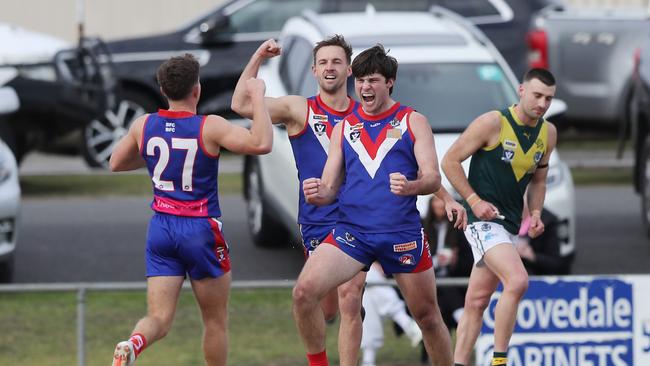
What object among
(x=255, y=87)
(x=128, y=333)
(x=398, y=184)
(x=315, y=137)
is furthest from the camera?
(x=128, y=333)

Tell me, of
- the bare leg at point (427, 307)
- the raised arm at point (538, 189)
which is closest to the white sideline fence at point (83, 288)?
the raised arm at point (538, 189)

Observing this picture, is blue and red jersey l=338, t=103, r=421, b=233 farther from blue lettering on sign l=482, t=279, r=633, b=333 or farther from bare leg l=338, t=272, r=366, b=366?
blue lettering on sign l=482, t=279, r=633, b=333

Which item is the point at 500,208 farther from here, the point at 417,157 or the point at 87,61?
the point at 87,61

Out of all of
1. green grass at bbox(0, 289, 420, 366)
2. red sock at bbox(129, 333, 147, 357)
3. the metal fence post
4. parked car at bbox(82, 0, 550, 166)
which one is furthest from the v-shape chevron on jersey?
parked car at bbox(82, 0, 550, 166)

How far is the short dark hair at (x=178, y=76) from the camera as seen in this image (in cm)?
875

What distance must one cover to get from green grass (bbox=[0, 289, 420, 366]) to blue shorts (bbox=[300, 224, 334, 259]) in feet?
8.77

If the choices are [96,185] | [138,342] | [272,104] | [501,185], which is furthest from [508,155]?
[96,185]

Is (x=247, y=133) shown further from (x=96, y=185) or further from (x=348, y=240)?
(x=96, y=185)

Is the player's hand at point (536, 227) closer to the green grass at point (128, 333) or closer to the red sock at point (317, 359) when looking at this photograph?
the red sock at point (317, 359)

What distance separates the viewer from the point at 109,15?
27781mm

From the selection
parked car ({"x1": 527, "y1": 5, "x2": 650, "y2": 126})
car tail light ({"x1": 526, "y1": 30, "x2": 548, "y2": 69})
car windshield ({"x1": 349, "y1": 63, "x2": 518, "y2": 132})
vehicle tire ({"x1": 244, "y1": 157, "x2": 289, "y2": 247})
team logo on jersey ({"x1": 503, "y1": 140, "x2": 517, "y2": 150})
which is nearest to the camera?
team logo on jersey ({"x1": 503, "y1": 140, "x2": 517, "y2": 150})

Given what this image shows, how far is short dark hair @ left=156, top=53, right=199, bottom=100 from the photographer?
8.75 meters

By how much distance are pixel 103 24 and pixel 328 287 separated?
63.8 feet

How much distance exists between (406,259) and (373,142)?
64 cm
